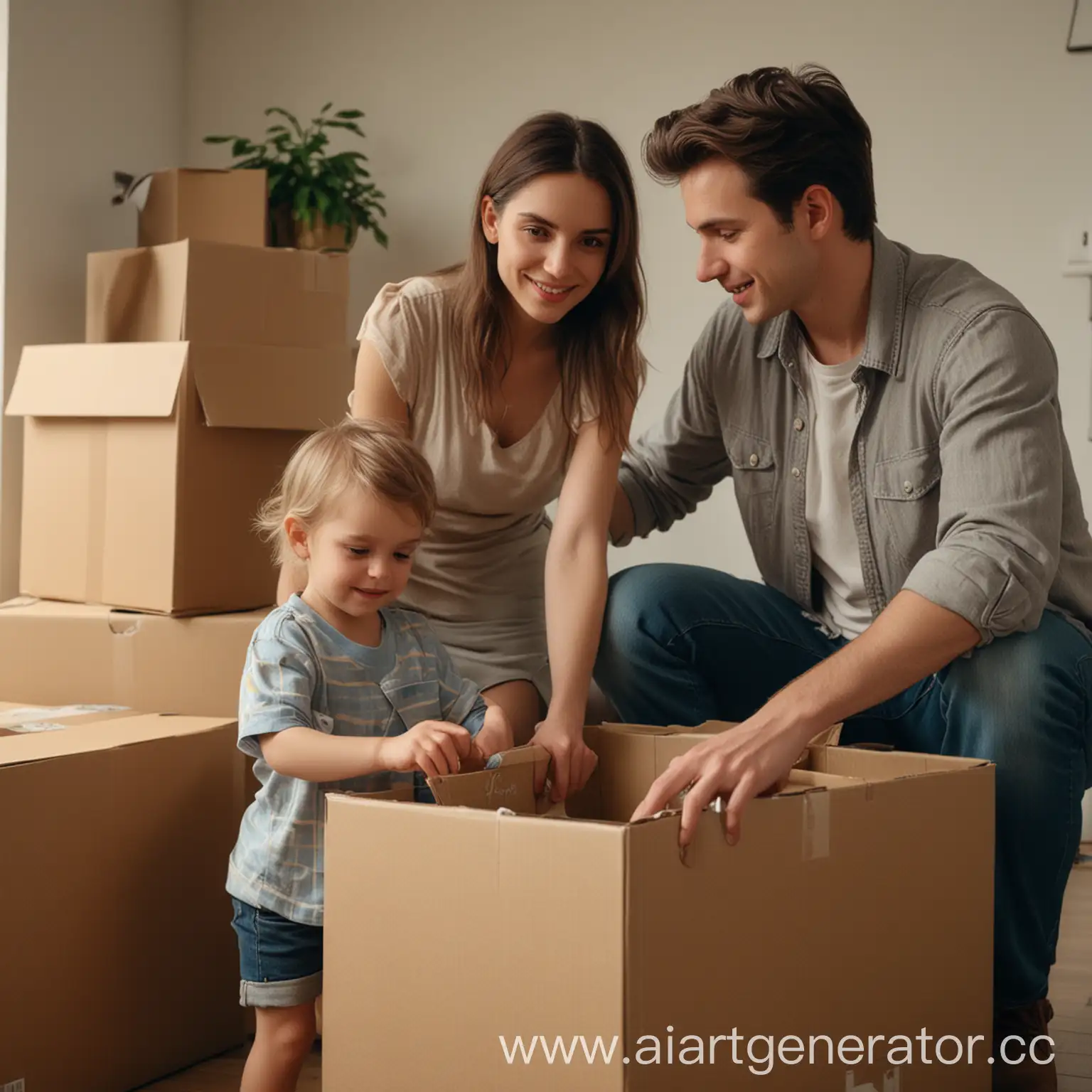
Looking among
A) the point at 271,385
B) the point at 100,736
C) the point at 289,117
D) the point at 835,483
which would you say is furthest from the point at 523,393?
the point at 289,117

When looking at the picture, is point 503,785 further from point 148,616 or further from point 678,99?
point 678,99

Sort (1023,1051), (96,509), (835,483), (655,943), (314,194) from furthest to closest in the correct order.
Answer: (314,194) < (96,509) < (835,483) < (1023,1051) < (655,943)

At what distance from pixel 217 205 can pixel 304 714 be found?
1400 millimetres

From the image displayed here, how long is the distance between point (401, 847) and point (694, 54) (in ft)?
7.27

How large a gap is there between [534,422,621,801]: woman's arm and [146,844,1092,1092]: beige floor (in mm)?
471

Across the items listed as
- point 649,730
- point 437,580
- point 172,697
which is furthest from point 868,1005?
point 172,697

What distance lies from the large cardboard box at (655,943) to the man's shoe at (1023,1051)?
16cm

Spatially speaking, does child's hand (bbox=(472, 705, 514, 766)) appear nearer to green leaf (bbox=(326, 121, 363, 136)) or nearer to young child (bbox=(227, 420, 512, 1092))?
young child (bbox=(227, 420, 512, 1092))

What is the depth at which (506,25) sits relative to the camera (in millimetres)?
2822

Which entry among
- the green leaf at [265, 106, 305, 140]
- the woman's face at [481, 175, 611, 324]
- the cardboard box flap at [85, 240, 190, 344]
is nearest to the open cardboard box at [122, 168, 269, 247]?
the cardboard box flap at [85, 240, 190, 344]

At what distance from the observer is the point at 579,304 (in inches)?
59.5

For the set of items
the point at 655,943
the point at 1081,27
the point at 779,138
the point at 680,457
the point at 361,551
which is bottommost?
the point at 655,943

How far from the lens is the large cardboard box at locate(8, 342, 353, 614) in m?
1.77

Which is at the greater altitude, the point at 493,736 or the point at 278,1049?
the point at 493,736
